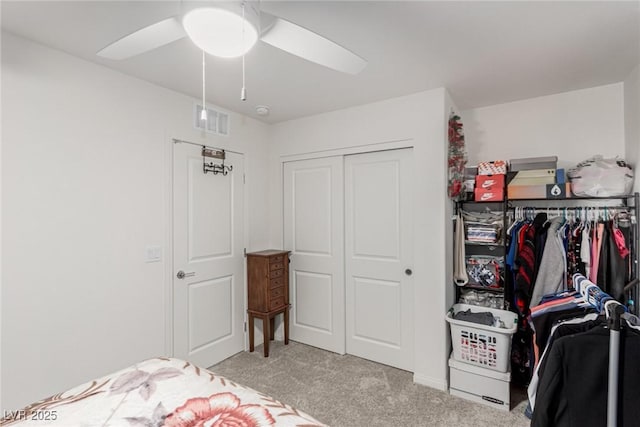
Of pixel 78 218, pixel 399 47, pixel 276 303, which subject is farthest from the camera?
pixel 276 303

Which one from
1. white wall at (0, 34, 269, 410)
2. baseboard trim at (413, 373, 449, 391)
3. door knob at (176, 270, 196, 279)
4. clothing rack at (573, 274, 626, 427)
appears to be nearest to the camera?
clothing rack at (573, 274, 626, 427)

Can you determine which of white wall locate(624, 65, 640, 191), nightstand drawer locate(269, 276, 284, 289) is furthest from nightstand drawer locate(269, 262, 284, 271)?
white wall locate(624, 65, 640, 191)

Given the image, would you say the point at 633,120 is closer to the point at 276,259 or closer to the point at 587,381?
the point at 587,381

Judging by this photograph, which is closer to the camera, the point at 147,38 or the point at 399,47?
the point at 147,38

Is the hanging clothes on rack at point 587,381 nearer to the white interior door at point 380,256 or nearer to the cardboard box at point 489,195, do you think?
the cardboard box at point 489,195

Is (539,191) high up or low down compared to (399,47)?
down

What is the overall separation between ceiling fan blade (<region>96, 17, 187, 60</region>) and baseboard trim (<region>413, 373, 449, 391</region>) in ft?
9.35

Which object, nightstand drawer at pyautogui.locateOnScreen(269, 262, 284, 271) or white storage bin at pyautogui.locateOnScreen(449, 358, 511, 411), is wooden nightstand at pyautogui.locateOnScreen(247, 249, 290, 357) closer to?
nightstand drawer at pyautogui.locateOnScreen(269, 262, 284, 271)

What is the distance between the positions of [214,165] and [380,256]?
179cm

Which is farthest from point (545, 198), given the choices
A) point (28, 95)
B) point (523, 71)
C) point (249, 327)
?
point (28, 95)

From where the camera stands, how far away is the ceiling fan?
1071 millimetres

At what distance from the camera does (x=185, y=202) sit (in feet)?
9.08

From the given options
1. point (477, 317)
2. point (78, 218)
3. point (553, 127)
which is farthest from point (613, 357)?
point (78, 218)

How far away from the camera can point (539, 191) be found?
2.50m
